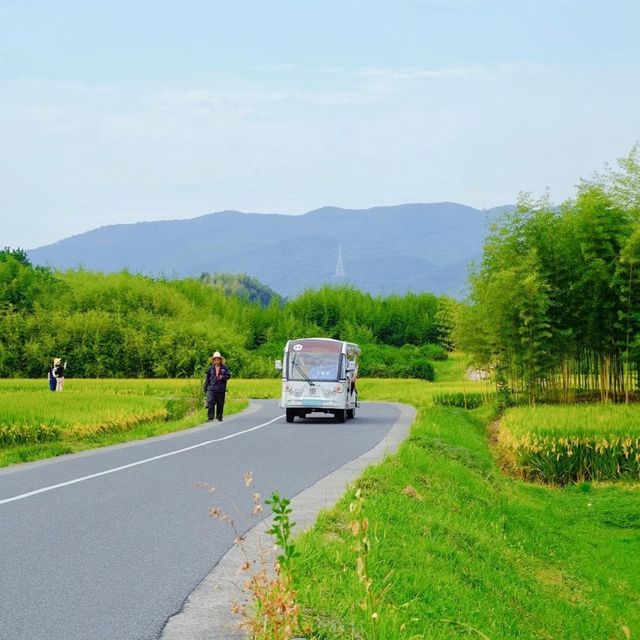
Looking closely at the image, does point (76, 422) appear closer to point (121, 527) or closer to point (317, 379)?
point (317, 379)

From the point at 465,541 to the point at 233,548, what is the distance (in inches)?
110

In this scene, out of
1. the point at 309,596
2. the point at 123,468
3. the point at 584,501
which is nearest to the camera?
the point at 309,596

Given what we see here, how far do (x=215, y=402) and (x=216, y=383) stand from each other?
0.97m

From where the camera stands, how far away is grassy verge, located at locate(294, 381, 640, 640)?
683 centimetres

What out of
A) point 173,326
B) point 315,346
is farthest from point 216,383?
point 173,326

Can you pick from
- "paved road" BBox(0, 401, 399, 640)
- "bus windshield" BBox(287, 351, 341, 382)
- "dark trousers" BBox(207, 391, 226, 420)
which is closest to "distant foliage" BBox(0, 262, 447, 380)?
"bus windshield" BBox(287, 351, 341, 382)

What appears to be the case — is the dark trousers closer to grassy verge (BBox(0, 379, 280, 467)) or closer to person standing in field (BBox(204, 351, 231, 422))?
person standing in field (BBox(204, 351, 231, 422))

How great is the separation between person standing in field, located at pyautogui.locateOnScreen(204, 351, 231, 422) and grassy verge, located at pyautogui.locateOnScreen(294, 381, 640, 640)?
37.3 ft

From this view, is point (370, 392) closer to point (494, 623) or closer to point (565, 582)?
point (565, 582)

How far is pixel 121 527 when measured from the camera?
9.99 m

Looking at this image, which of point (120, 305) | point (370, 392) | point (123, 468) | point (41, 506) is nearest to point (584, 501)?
point (123, 468)

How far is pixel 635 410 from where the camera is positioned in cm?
2595

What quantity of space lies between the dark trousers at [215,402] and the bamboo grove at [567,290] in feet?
31.4

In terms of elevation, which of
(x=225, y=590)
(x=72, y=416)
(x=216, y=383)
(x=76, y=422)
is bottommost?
(x=225, y=590)
